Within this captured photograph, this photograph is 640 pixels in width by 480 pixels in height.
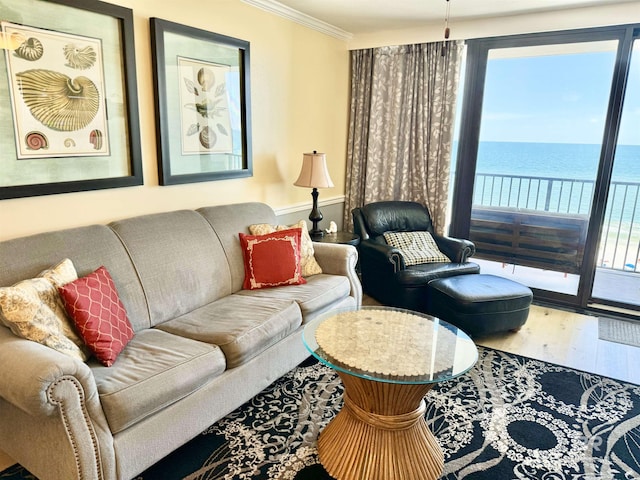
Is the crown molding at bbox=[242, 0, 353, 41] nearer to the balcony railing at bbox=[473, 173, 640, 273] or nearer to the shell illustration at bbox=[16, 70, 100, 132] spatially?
the shell illustration at bbox=[16, 70, 100, 132]

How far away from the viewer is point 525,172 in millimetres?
4203

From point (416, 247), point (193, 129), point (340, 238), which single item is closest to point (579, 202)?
point (416, 247)

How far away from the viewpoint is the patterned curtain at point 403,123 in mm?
4199

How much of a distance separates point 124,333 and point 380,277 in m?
2.21

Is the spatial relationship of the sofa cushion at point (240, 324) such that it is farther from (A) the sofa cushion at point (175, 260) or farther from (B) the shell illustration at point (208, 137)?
(B) the shell illustration at point (208, 137)

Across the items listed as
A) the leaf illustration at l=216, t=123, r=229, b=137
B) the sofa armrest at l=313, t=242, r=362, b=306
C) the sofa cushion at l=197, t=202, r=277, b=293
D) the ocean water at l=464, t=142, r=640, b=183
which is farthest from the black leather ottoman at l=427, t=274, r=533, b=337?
the leaf illustration at l=216, t=123, r=229, b=137

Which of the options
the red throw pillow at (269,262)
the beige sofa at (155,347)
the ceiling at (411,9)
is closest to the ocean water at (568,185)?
the ceiling at (411,9)

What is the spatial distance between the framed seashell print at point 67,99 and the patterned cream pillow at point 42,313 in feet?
1.78

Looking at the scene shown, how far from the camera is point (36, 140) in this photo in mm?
2217

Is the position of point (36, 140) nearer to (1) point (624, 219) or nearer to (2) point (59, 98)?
(2) point (59, 98)

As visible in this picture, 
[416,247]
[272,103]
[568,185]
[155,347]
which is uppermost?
[272,103]

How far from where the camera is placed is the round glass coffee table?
1.83 m

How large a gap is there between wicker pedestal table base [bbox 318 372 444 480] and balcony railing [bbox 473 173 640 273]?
114 inches

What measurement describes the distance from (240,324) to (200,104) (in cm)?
162
